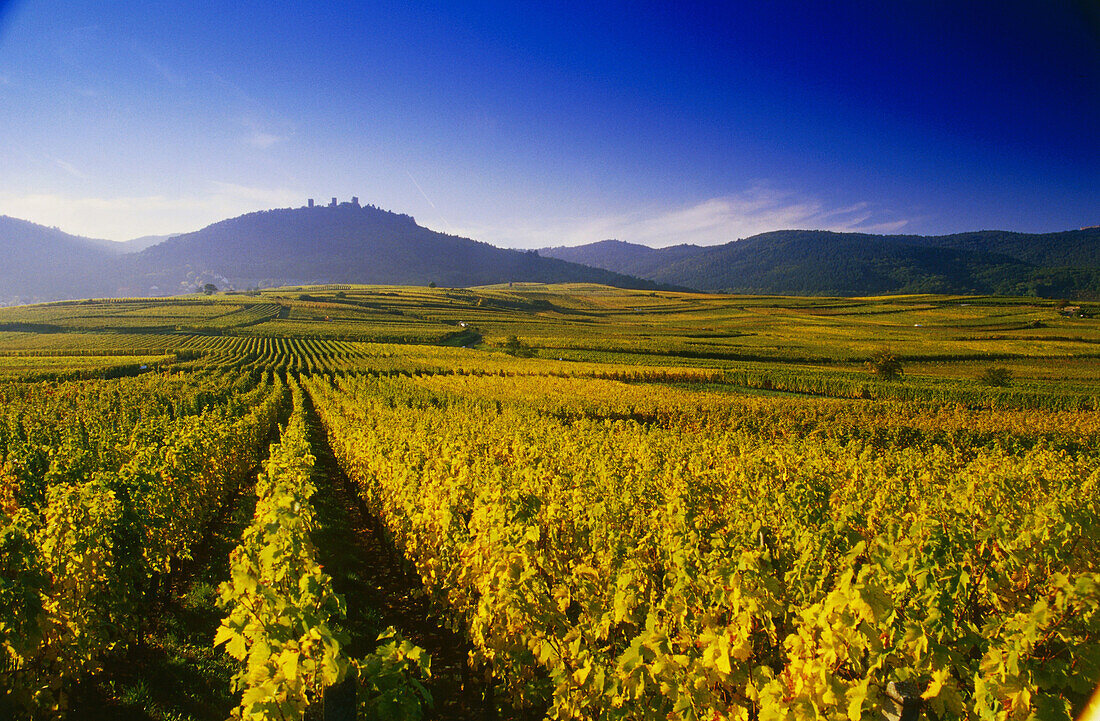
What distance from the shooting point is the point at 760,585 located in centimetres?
436

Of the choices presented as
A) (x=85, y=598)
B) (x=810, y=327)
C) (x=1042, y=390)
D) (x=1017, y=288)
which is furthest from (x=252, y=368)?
(x=1017, y=288)

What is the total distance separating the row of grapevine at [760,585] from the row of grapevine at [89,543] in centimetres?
382

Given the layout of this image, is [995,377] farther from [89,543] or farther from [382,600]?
[89,543]

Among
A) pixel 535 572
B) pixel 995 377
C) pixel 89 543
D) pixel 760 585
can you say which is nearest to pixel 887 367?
pixel 995 377

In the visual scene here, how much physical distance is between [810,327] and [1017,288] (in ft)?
557

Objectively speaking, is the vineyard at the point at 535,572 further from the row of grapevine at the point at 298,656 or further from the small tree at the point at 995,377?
the small tree at the point at 995,377

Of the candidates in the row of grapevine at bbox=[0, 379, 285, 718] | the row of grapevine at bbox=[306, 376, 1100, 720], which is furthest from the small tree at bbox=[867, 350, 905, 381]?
the row of grapevine at bbox=[0, 379, 285, 718]

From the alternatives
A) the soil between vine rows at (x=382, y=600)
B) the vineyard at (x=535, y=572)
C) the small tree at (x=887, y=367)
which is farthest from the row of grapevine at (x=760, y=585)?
the small tree at (x=887, y=367)

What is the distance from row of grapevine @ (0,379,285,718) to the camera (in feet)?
15.9

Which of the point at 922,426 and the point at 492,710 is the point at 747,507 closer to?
the point at 492,710

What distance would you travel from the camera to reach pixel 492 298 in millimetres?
138750

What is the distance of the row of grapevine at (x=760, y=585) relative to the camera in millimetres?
3283

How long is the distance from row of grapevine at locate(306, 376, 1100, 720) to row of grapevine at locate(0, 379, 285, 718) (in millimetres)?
3817

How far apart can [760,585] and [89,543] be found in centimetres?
805
